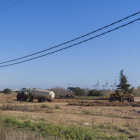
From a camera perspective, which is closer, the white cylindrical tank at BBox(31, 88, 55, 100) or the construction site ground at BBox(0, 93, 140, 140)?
the construction site ground at BBox(0, 93, 140, 140)

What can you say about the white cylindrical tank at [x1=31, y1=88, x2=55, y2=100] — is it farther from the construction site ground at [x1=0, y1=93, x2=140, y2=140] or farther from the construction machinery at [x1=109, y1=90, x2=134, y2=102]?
the construction machinery at [x1=109, y1=90, x2=134, y2=102]

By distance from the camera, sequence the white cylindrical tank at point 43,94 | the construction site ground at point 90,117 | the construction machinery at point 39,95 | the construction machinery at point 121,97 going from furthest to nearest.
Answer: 1. the construction machinery at point 121,97
2. the construction machinery at point 39,95
3. the white cylindrical tank at point 43,94
4. the construction site ground at point 90,117

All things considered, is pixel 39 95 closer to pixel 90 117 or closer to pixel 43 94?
pixel 43 94

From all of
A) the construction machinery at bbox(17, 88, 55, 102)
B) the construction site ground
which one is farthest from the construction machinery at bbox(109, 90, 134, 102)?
the construction site ground

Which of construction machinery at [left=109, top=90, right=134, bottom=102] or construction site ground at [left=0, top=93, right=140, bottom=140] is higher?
Answer: construction machinery at [left=109, top=90, right=134, bottom=102]

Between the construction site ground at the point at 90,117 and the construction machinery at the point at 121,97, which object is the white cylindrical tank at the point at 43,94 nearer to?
the construction site ground at the point at 90,117

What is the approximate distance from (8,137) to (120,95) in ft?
115

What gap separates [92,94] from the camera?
227 feet

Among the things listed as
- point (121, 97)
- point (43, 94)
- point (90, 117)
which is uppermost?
point (43, 94)

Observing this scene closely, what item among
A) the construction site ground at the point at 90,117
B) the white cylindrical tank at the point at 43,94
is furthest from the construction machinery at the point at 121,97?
the construction site ground at the point at 90,117

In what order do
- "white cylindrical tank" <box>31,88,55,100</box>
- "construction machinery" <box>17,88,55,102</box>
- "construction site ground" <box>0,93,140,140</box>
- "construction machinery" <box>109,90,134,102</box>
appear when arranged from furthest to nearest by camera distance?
"construction machinery" <box>109,90,134,102</box> < "construction machinery" <box>17,88,55,102</box> < "white cylindrical tank" <box>31,88,55,100</box> < "construction site ground" <box>0,93,140,140</box>

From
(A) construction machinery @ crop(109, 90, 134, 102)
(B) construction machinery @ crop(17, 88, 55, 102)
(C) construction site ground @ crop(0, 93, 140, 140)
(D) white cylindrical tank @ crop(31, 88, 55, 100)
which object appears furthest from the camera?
(A) construction machinery @ crop(109, 90, 134, 102)

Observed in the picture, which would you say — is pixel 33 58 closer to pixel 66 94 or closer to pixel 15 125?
pixel 15 125

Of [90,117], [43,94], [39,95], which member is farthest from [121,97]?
[90,117]
